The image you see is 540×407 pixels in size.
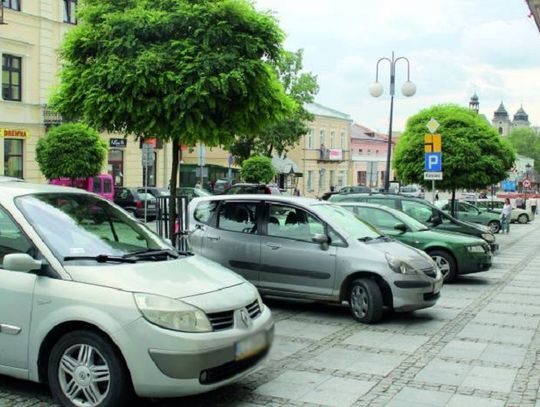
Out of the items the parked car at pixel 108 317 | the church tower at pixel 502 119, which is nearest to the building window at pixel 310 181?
the parked car at pixel 108 317

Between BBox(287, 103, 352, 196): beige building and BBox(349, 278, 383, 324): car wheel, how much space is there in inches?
2148

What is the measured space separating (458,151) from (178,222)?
14729 mm

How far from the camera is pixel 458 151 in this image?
23797mm

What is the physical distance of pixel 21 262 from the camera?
5.01 m

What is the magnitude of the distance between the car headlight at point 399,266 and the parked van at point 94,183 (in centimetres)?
2332

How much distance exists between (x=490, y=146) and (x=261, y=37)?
52.2 ft

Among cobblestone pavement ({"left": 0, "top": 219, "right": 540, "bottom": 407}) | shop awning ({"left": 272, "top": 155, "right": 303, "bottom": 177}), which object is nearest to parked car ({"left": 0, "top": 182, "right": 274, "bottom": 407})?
cobblestone pavement ({"left": 0, "top": 219, "right": 540, "bottom": 407})

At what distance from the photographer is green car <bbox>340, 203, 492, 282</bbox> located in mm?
13234

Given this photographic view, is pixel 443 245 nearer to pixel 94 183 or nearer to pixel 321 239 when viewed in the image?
pixel 321 239

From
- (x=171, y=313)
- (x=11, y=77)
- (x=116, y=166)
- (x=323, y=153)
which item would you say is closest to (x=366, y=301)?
(x=171, y=313)

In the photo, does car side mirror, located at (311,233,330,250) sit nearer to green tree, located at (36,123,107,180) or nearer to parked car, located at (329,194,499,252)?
parked car, located at (329,194,499,252)

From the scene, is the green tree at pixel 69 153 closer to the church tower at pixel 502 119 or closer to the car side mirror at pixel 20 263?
the car side mirror at pixel 20 263

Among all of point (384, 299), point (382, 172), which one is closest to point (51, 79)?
point (384, 299)

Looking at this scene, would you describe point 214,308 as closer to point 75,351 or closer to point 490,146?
point 75,351
